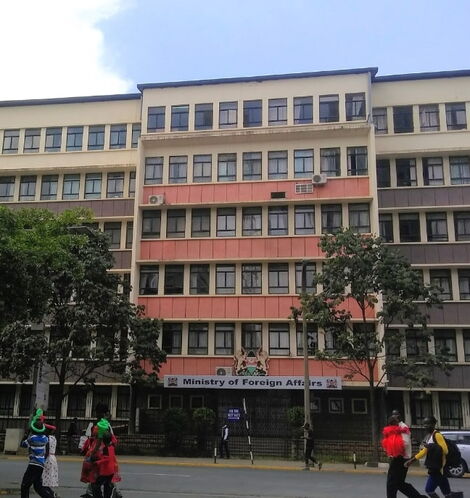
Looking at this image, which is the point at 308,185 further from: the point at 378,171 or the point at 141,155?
the point at 141,155

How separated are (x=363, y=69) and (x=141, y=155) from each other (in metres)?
12.9

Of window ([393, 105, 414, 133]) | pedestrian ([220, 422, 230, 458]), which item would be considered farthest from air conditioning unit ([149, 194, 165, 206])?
window ([393, 105, 414, 133])

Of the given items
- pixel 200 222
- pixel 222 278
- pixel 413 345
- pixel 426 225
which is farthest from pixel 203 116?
pixel 413 345

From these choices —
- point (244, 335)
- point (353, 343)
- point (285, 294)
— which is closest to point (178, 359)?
point (244, 335)

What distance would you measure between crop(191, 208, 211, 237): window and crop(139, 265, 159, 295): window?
9.40 feet

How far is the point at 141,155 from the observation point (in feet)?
111

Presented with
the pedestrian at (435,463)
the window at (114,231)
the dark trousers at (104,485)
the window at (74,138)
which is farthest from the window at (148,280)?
the pedestrian at (435,463)

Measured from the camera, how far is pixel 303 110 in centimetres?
3356

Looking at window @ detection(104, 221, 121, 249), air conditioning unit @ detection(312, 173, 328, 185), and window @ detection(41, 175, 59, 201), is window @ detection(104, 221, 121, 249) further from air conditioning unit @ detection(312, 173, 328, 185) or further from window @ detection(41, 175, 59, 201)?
air conditioning unit @ detection(312, 173, 328, 185)

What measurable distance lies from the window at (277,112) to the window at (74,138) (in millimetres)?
11201

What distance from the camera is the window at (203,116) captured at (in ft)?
113

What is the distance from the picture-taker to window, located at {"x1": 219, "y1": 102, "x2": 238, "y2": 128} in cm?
3419

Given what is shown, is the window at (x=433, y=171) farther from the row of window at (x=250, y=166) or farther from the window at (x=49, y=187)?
the window at (x=49, y=187)

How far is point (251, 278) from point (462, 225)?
11273 millimetres
